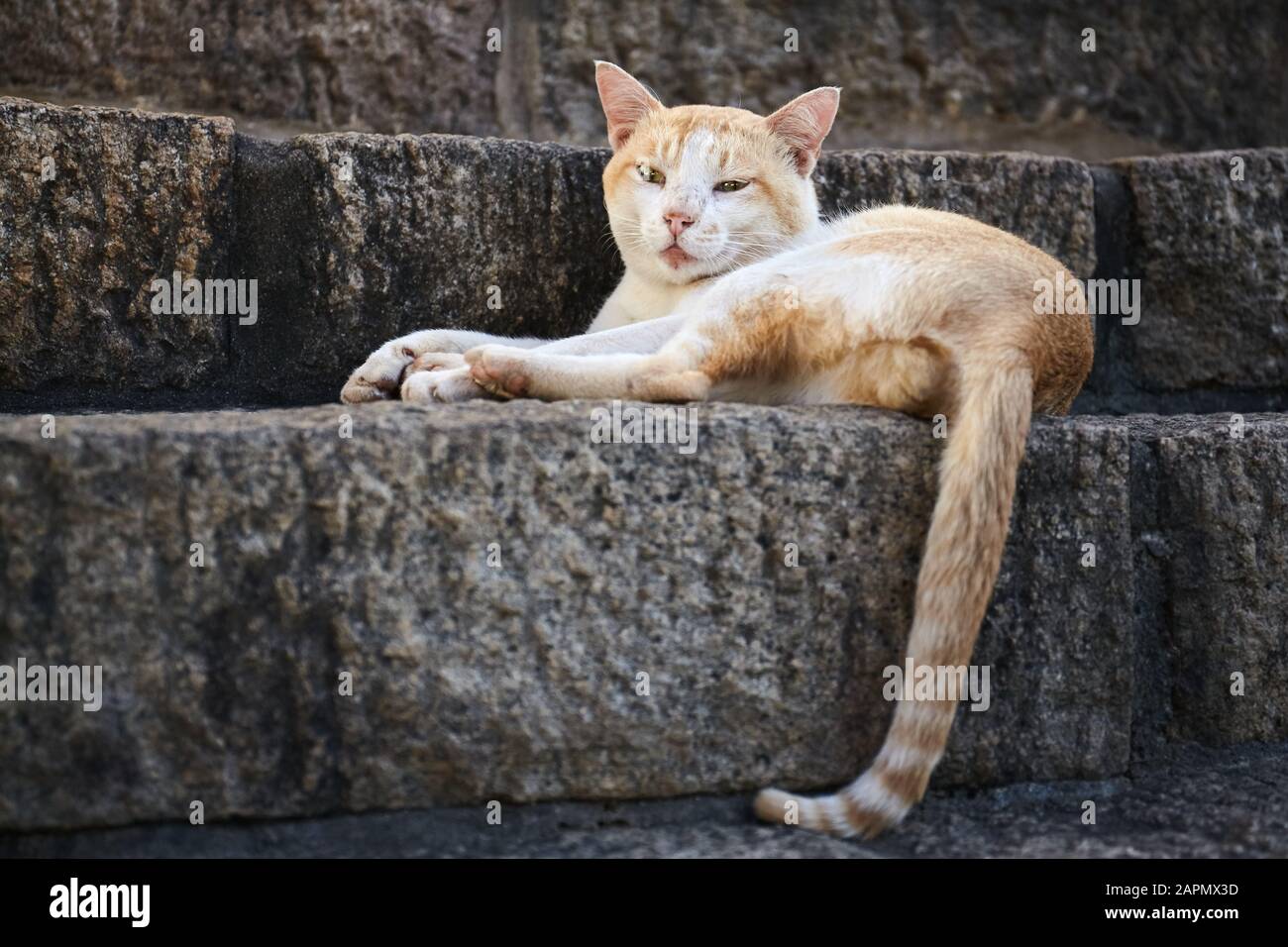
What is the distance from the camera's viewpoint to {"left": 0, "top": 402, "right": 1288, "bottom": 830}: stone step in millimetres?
2043

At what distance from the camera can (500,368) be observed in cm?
257

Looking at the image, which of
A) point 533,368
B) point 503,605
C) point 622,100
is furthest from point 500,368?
point 622,100

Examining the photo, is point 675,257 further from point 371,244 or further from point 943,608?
point 943,608

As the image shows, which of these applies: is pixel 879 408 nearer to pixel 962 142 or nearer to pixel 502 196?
pixel 502 196

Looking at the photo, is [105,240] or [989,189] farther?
[989,189]

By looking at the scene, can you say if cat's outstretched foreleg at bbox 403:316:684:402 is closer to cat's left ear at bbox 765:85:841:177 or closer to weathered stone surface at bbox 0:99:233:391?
weathered stone surface at bbox 0:99:233:391

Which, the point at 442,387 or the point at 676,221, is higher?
the point at 676,221

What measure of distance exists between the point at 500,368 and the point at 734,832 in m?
0.95

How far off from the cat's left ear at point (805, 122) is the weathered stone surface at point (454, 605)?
3.63 ft

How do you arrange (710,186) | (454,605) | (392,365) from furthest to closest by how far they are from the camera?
(710,186), (392,365), (454,605)

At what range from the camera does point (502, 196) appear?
3.12 metres

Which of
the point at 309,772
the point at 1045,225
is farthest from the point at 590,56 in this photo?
the point at 309,772

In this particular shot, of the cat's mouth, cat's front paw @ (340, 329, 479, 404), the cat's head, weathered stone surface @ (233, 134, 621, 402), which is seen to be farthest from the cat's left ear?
cat's front paw @ (340, 329, 479, 404)

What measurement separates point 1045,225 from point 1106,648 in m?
1.39
